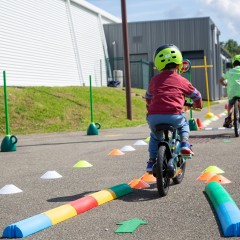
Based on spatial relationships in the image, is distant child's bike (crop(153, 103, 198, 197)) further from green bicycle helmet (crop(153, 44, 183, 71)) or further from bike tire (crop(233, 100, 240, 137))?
A: bike tire (crop(233, 100, 240, 137))

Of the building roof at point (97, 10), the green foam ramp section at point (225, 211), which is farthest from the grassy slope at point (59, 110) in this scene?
the building roof at point (97, 10)

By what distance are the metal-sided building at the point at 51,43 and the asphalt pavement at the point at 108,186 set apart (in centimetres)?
1392

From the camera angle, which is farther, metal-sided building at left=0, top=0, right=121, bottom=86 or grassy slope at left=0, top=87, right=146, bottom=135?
A: metal-sided building at left=0, top=0, right=121, bottom=86

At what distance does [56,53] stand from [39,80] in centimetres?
371

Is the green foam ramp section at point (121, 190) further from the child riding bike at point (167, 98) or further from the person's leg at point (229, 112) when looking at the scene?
the person's leg at point (229, 112)

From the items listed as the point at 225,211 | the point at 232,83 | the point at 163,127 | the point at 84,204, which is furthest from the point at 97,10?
the point at 225,211

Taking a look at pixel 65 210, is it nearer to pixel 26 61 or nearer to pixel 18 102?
pixel 18 102

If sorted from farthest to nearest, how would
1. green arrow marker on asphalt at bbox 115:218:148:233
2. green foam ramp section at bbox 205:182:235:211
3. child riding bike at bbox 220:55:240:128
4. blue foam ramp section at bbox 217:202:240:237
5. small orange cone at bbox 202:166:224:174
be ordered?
1. child riding bike at bbox 220:55:240:128
2. small orange cone at bbox 202:166:224:174
3. green foam ramp section at bbox 205:182:235:211
4. green arrow marker on asphalt at bbox 115:218:148:233
5. blue foam ramp section at bbox 217:202:240:237

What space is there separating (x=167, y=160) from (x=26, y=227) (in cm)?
228

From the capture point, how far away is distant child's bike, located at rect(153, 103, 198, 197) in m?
6.20

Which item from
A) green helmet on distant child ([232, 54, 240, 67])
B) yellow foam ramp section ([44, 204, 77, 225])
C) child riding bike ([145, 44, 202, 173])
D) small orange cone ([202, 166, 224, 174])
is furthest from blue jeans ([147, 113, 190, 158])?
green helmet on distant child ([232, 54, 240, 67])

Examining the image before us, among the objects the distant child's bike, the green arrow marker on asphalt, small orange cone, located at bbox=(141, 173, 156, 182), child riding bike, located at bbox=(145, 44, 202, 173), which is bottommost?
the green arrow marker on asphalt

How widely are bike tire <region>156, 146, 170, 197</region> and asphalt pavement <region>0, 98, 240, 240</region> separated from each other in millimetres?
99

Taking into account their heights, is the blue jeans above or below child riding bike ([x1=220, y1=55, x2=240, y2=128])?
below
